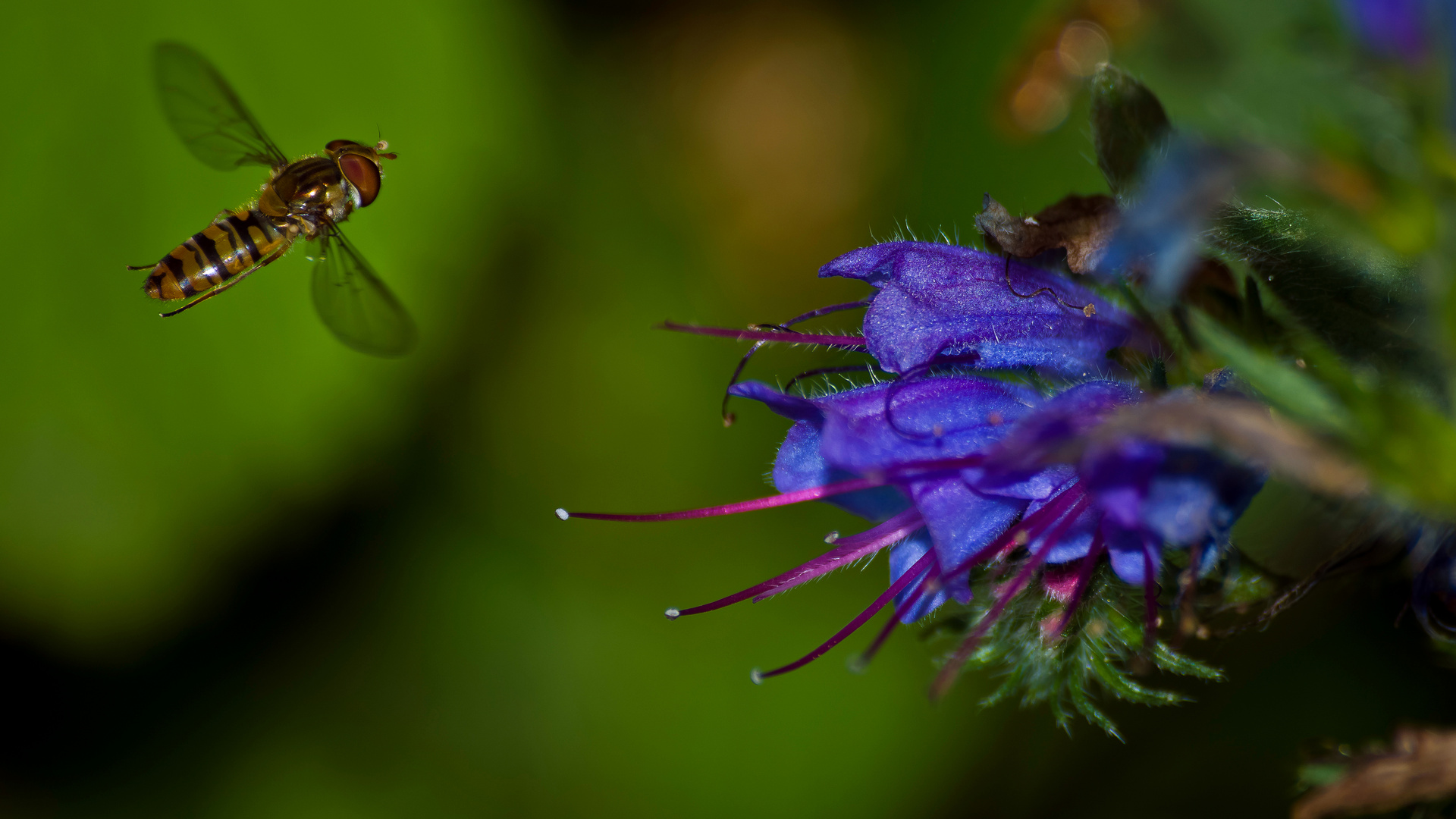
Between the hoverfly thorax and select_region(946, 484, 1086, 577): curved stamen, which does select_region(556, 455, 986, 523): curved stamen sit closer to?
select_region(946, 484, 1086, 577): curved stamen

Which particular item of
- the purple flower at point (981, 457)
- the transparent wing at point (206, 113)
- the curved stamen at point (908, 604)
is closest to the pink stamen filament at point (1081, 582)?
the purple flower at point (981, 457)

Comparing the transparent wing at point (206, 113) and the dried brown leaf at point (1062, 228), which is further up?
the transparent wing at point (206, 113)

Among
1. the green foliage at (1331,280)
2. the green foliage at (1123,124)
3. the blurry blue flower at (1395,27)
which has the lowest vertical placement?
the green foliage at (1331,280)

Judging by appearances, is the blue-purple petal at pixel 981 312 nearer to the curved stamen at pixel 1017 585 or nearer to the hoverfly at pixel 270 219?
the curved stamen at pixel 1017 585

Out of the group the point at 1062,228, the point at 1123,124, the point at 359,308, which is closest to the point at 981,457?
the point at 1062,228

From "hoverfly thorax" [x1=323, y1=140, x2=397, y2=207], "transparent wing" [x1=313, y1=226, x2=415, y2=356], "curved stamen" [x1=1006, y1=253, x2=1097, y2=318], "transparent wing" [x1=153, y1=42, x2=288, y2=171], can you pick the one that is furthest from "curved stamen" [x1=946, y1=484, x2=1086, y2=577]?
"transparent wing" [x1=153, y1=42, x2=288, y2=171]

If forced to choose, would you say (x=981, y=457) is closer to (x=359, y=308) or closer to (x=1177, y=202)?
(x=1177, y=202)
